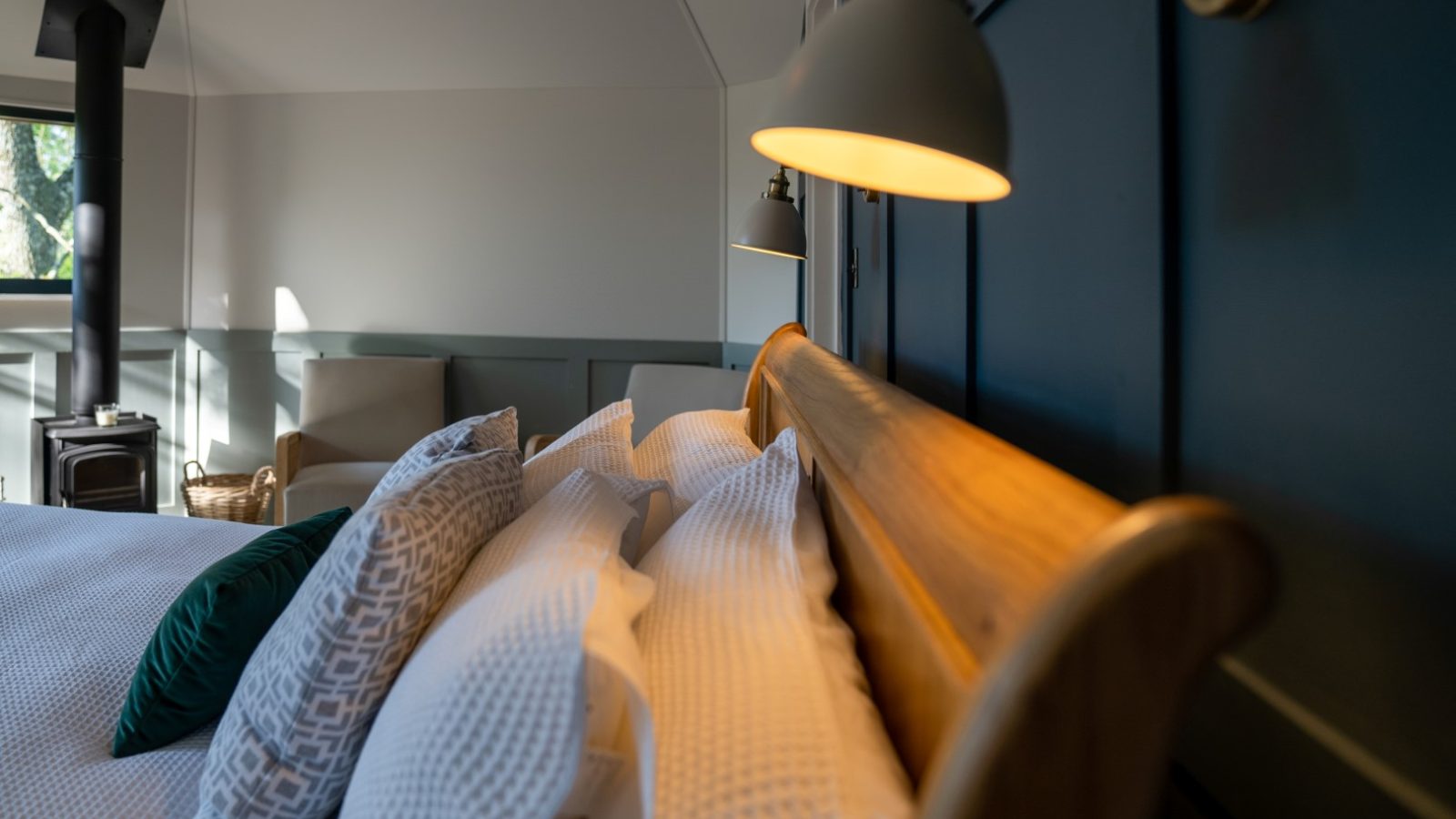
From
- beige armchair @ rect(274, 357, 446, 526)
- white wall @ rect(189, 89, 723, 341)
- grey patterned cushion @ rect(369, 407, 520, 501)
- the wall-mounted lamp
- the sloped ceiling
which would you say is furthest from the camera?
white wall @ rect(189, 89, 723, 341)

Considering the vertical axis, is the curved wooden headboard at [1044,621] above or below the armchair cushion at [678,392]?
below

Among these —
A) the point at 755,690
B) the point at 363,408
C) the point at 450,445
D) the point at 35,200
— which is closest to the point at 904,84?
the point at 755,690

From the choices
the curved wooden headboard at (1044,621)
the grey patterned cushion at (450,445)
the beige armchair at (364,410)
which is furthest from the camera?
the beige armchair at (364,410)

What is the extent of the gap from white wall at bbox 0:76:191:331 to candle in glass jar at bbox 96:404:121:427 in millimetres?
757

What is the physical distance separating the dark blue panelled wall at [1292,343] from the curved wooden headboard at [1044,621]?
0.54 ft

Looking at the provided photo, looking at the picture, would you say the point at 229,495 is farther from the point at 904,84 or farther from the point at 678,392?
the point at 904,84

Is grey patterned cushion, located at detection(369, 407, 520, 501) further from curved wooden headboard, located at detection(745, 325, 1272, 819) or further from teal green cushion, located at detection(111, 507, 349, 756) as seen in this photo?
curved wooden headboard, located at detection(745, 325, 1272, 819)

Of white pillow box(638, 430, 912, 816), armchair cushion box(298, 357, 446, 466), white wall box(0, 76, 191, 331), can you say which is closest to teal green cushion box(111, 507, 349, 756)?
white pillow box(638, 430, 912, 816)

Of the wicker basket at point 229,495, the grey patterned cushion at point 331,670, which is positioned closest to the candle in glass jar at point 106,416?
the wicker basket at point 229,495

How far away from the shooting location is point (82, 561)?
1798 millimetres

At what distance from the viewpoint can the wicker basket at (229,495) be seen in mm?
4004

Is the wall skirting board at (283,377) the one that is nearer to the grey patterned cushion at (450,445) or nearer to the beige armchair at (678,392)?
the beige armchair at (678,392)

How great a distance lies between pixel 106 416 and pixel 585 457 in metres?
3.10

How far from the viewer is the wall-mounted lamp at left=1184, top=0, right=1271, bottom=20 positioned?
0.57m
